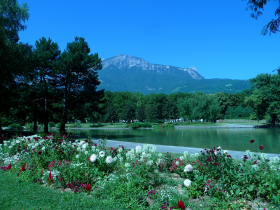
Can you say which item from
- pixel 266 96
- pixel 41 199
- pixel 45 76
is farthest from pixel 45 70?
pixel 266 96

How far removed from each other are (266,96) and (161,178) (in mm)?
48006

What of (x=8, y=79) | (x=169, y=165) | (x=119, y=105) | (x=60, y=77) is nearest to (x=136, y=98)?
(x=119, y=105)

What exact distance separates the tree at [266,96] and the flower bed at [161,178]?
150ft

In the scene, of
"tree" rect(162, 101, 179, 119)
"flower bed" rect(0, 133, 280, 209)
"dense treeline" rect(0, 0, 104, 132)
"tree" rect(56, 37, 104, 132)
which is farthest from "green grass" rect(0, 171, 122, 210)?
"tree" rect(162, 101, 179, 119)

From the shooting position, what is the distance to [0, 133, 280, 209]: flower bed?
418 centimetres

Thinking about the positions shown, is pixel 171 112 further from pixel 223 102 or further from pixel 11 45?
pixel 11 45

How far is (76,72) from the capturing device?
2330 cm

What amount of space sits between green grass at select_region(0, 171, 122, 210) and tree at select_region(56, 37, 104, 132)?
18216mm

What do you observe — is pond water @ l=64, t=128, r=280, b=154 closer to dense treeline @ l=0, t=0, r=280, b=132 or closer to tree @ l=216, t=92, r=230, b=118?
dense treeline @ l=0, t=0, r=280, b=132

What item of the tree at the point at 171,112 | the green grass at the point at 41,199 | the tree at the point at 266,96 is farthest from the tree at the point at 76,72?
the tree at the point at 171,112

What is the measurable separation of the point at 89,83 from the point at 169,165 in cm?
1888

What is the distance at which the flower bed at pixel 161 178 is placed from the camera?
13.7ft

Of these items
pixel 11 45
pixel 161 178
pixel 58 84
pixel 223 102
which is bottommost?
pixel 161 178

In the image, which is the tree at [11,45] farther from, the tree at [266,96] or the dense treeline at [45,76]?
the tree at [266,96]
